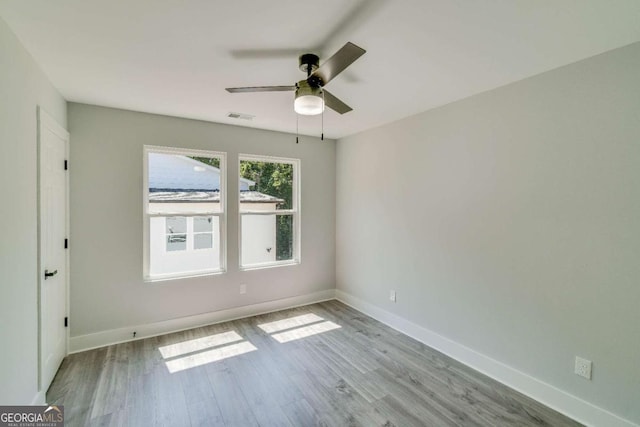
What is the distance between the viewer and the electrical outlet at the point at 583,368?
6.79 ft

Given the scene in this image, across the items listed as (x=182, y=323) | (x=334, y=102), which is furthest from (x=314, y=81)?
(x=182, y=323)

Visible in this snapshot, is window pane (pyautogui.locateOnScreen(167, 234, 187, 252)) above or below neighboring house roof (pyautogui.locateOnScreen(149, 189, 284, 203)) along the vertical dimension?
below

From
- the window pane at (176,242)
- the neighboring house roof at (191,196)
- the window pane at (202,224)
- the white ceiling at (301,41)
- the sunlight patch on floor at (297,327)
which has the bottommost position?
the sunlight patch on floor at (297,327)

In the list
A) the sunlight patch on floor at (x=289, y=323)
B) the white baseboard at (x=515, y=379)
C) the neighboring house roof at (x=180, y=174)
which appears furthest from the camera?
the sunlight patch on floor at (x=289, y=323)

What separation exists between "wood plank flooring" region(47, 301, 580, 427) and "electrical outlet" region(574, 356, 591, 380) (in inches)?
14.0

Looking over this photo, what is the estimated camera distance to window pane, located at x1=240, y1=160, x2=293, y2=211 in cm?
407

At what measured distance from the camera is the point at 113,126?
10.4ft

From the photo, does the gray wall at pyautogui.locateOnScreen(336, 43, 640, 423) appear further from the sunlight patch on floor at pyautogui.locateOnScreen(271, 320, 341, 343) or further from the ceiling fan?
the ceiling fan

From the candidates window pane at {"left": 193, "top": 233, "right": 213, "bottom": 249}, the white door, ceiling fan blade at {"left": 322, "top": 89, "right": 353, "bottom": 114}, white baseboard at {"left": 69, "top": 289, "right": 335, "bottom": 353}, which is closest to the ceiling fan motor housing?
ceiling fan blade at {"left": 322, "top": 89, "right": 353, "bottom": 114}

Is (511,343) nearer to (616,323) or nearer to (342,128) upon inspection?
(616,323)

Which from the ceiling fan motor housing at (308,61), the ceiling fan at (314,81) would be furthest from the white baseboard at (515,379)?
the ceiling fan motor housing at (308,61)

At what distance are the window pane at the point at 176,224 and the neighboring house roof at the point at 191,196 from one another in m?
0.22

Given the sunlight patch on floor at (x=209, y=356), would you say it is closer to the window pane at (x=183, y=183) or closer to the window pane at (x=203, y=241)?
→ the window pane at (x=203, y=241)

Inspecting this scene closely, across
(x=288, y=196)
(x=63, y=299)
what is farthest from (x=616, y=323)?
(x=63, y=299)
